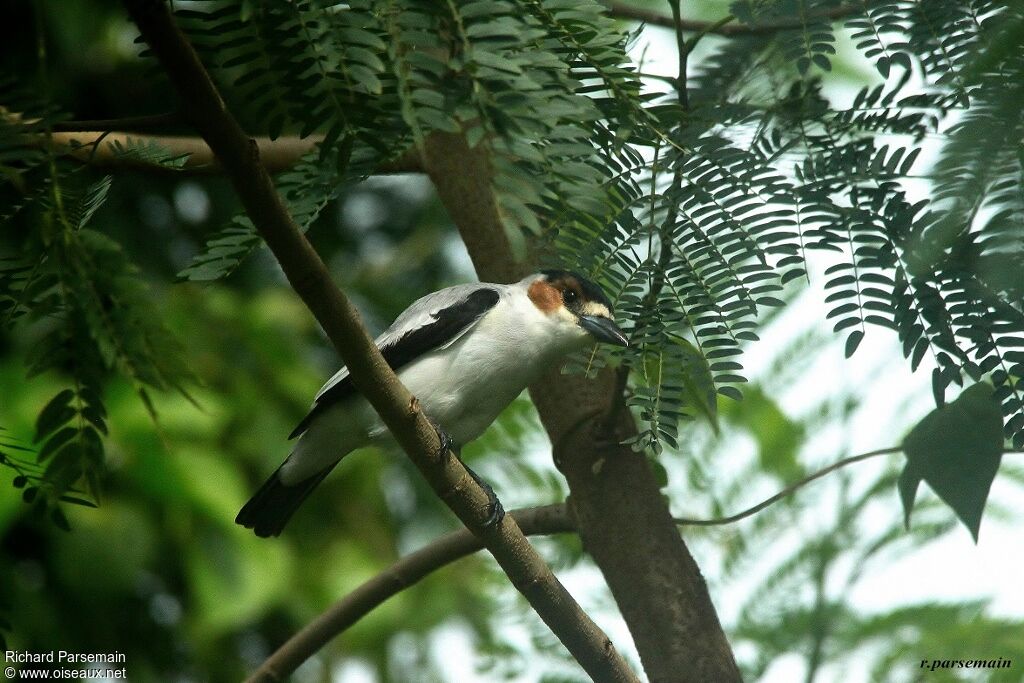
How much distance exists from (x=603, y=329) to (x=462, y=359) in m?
0.48

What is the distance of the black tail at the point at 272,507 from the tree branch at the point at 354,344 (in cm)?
111

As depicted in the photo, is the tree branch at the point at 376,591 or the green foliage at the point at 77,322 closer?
the green foliage at the point at 77,322

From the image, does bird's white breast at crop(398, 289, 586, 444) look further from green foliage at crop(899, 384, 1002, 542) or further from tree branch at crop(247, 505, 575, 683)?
green foliage at crop(899, 384, 1002, 542)

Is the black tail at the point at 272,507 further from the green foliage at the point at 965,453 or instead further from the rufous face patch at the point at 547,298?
the green foliage at the point at 965,453

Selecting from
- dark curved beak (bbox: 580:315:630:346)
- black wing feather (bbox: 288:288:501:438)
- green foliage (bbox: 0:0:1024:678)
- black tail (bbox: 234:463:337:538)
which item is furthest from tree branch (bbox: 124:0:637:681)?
black tail (bbox: 234:463:337:538)

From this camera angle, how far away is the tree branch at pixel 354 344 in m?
1.25

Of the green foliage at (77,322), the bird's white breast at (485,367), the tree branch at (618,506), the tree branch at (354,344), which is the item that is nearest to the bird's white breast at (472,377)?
the bird's white breast at (485,367)

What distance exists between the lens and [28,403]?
12.8 feet

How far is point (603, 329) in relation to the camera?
2715 millimetres

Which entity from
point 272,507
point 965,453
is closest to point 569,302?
point 272,507

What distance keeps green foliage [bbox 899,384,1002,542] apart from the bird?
1.10 meters

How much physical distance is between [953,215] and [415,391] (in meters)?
1.80

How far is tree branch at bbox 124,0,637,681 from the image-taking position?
1.25 meters

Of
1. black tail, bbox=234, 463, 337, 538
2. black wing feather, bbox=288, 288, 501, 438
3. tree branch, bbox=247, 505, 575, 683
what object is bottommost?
tree branch, bbox=247, 505, 575, 683
